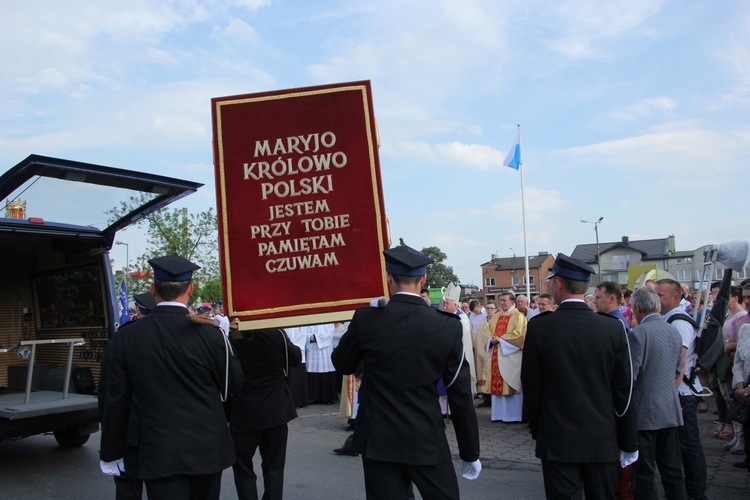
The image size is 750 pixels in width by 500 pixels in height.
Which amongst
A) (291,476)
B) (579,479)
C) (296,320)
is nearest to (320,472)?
(291,476)

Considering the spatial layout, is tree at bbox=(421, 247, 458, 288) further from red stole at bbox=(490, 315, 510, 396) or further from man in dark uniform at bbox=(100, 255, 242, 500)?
man in dark uniform at bbox=(100, 255, 242, 500)

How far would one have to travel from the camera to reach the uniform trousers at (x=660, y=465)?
4.68m

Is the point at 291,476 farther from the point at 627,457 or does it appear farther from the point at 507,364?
the point at 507,364

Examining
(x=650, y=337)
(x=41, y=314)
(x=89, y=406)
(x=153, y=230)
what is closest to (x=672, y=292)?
(x=650, y=337)

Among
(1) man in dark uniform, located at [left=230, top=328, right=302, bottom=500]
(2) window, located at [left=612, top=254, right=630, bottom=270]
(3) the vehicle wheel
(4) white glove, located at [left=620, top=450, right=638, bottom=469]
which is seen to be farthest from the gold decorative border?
(2) window, located at [left=612, top=254, right=630, bottom=270]

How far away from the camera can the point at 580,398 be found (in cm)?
376

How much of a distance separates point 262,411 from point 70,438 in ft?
14.7

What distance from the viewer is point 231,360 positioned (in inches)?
148

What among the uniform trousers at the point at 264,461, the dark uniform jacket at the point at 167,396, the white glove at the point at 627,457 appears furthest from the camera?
the uniform trousers at the point at 264,461

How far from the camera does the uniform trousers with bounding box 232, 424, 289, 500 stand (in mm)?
4844

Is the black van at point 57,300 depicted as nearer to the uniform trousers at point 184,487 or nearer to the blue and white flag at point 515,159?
the uniform trousers at point 184,487

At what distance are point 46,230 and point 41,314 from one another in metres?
2.49

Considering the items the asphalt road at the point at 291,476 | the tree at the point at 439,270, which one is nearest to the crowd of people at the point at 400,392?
the asphalt road at the point at 291,476

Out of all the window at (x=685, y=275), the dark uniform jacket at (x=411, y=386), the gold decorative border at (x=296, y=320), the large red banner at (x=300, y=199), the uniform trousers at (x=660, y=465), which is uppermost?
the large red banner at (x=300, y=199)
